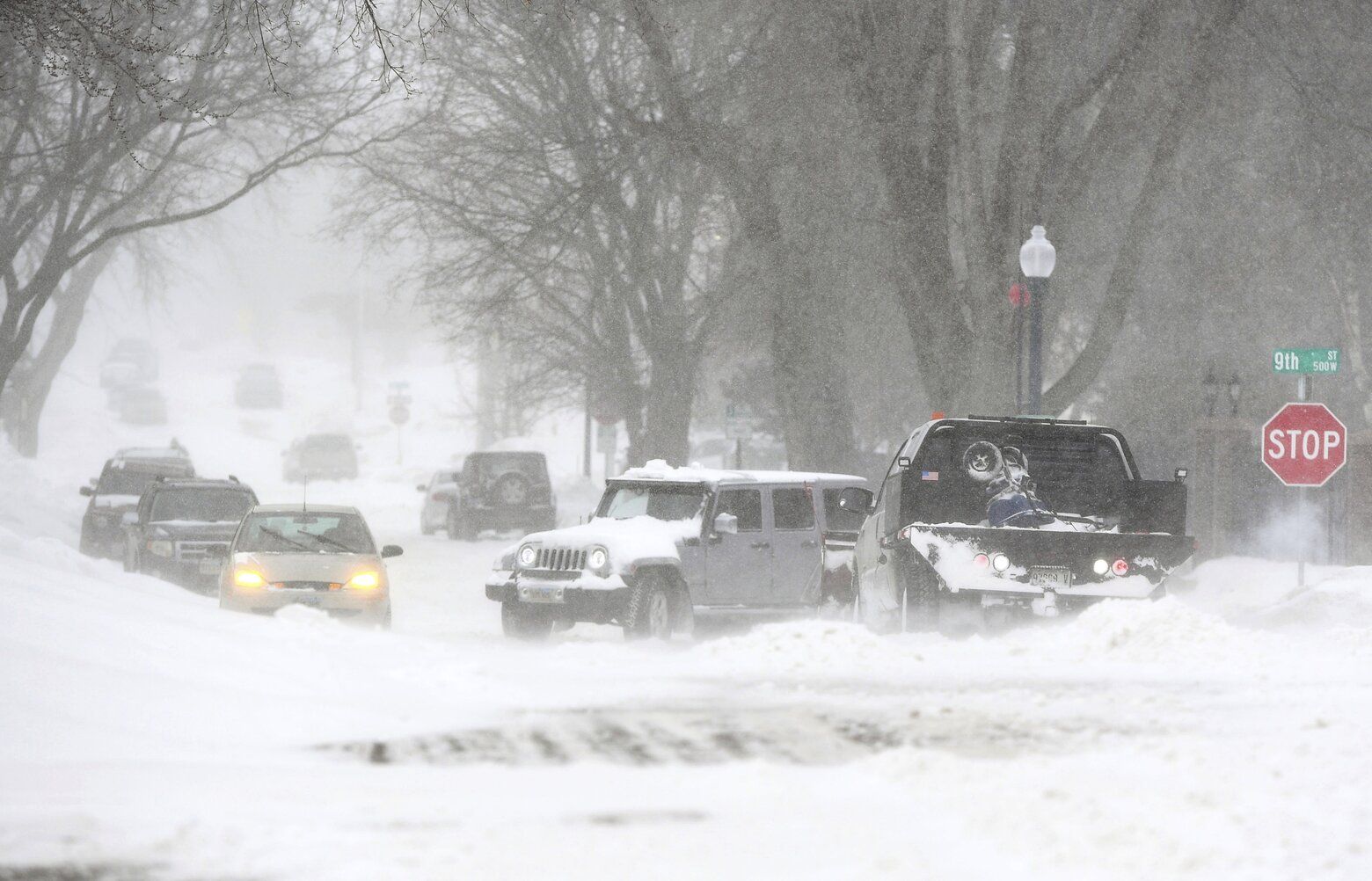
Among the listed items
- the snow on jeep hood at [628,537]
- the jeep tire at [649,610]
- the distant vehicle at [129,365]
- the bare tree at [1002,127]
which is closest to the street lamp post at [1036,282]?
the bare tree at [1002,127]

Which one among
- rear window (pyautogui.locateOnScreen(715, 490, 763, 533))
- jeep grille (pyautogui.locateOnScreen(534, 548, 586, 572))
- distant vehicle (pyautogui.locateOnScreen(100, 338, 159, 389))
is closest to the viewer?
jeep grille (pyautogui.locateOnScreen(534, 548, 586, 572))

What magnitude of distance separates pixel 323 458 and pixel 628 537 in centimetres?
4858

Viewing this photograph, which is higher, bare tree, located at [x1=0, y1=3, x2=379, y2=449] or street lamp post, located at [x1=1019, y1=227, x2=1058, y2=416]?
bare tree, located at [x1=0, y1=3, x2=379, y2=449]

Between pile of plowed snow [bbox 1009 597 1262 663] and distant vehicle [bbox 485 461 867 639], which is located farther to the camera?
distant vehicle [bbox 485 461 867 639]

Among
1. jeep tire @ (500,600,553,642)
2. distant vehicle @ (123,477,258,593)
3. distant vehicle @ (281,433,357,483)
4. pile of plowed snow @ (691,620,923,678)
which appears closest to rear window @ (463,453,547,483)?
distant vehicle @ (123,477,258,593)

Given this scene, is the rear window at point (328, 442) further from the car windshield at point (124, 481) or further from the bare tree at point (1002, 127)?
the bare tree at point (1002, 127)

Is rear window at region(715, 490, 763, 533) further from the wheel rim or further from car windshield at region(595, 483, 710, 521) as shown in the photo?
the wheel rim

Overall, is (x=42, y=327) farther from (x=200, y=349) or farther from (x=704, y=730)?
(x=704, y=730)

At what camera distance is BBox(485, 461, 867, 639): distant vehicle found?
16469 mm

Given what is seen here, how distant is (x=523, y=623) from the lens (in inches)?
671

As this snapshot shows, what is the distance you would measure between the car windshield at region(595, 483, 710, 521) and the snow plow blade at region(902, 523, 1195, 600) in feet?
14.4

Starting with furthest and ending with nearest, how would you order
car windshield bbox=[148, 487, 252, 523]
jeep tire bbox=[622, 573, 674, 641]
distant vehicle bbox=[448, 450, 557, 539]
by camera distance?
distant vehicle bbox=[448, 450, 557, 539]
car windshield bbox=[148, 487, 252, 523]
jeep tire bbox=[622, 573, 674, 641]

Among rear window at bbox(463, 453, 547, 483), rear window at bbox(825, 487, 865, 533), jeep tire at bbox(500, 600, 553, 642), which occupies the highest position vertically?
rear window at bbox(463, 453, 547, 483)

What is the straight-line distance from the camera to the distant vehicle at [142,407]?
8112cm
